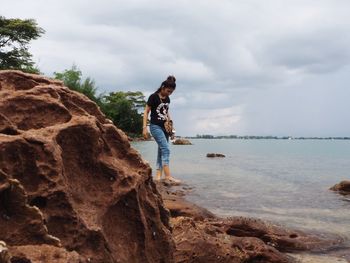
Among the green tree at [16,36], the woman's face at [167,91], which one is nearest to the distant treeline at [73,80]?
the green tree at [16,36]

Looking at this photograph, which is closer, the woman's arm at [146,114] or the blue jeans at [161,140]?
the woman's arm at [146,114]

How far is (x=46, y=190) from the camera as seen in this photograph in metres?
3.57

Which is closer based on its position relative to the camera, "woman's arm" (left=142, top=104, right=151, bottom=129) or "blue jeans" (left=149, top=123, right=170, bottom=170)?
"woman's arm" (left=142, top=104, right=151, bottom=129)

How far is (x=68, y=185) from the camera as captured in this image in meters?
3.82

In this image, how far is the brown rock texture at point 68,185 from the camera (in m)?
3.01

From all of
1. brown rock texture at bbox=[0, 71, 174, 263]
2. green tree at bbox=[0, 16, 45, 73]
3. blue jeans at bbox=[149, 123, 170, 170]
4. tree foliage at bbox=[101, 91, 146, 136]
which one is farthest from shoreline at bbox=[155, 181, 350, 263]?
tree foliage at bbox=[101, 91, 146, 136]

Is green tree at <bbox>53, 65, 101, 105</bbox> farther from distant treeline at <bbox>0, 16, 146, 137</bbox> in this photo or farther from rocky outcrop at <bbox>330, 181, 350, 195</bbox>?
rocky outcrop at <bbox>330, 181, 350, 195</bbox>

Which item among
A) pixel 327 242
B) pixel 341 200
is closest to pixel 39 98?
pixel 327 242

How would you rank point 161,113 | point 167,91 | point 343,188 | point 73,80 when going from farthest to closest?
point 73,80 → point 343,188 → point 161,113 → point 167,91

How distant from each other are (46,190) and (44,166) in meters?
0.18

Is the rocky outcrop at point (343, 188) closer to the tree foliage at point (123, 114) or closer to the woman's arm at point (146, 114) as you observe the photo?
the woman's arm at point (146, 114)

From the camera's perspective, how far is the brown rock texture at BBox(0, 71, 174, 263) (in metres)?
3.01

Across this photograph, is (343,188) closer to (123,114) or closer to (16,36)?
(16,36)

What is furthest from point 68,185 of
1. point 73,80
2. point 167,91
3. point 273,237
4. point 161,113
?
point 73,80
